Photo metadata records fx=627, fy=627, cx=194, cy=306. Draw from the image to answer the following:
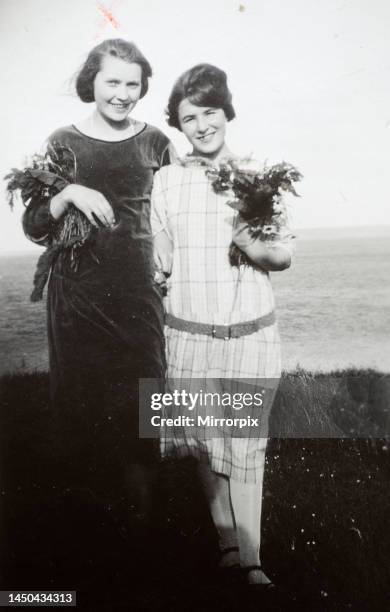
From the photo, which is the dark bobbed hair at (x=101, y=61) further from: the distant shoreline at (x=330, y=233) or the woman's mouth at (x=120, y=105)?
the distant shoreline at (x=330, y=233)

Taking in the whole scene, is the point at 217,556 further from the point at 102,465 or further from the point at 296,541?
the point at 102,465

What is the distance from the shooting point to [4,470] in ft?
7.81

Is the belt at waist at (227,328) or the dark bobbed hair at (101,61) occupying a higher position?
the dark bobbed hair at (101,61)

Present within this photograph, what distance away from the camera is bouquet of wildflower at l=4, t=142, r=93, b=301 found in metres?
2.25

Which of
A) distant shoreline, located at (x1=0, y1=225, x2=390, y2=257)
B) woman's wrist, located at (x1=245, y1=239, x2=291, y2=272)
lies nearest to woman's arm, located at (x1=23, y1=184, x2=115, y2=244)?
Result: distant shoreline, located at (x1=0, y1=225, x2=390, y2=257)

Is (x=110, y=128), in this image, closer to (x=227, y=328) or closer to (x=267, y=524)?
(x=227, y=328)

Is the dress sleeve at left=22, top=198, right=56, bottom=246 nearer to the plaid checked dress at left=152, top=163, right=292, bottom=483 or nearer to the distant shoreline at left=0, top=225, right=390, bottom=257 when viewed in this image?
the distant shoreline at left=0, top=225, right=390, bottom=257

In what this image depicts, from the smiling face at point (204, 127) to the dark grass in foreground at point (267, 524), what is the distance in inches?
33.7

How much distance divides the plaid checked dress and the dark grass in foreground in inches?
4.8

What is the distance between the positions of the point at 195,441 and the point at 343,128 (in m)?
1.26

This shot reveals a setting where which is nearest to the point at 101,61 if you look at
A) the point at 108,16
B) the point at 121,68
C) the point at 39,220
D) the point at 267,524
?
the point at 121,68

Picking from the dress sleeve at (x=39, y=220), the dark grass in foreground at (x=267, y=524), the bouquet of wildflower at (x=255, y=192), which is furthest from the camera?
the dress sleeve at (x=39, y=220)

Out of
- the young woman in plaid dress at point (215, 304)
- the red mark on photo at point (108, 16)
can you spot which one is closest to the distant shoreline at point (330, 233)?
the young woman in plaid dress at point (215, 304)

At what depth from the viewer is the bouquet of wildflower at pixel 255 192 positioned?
80.7 inches
